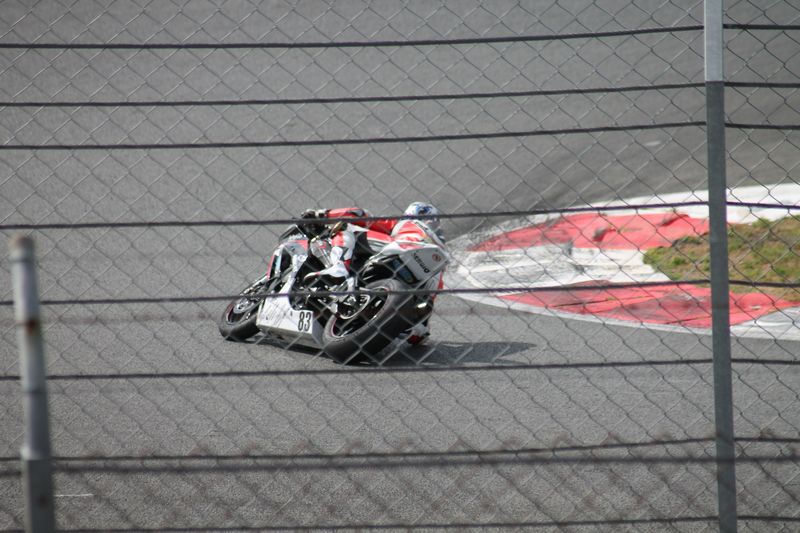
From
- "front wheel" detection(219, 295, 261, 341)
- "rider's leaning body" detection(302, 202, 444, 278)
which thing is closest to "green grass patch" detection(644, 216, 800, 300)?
"rider's leaning body" detection(302, 202, 444, 278)

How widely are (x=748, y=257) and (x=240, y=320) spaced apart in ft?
14.2

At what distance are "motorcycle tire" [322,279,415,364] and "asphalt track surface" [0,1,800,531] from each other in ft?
0.86

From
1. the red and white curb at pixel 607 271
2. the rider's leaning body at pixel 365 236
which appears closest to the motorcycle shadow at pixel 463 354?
the red and white curb at pixel 607 271

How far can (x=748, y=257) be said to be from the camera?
24.6 ft

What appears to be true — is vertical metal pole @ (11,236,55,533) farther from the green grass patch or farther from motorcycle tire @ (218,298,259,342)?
the green grass patch

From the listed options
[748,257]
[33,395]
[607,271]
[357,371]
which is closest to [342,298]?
[607,271]

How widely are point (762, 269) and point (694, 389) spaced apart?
2.52 meters

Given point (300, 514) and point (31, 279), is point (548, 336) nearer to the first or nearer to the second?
point (300, 514)

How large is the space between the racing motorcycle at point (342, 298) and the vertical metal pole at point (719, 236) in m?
2.92

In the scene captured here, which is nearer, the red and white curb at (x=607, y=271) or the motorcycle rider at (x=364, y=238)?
the motorcycle rider at (x=364, y=238)

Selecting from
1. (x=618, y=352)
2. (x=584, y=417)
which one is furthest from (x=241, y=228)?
(x=584, y=417)

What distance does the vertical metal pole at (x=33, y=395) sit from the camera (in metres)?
1.58

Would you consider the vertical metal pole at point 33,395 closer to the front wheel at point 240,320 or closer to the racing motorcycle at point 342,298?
the racing motorcycle at point 342,298

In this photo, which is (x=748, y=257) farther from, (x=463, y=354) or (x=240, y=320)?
(x=240, y=320)
